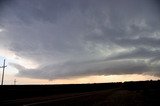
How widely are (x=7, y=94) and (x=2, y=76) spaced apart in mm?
33741

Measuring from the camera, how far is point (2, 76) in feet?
239

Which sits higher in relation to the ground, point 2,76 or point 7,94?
point 2,76

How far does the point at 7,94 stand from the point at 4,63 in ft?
129

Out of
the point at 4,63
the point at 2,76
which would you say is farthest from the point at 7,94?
the point at 4,63

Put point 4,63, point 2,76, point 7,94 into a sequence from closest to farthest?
1. point 7,94
2. point 2,76
3. point 4,63

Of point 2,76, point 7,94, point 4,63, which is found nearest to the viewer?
point 7,94

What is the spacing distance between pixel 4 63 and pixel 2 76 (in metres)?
6.34

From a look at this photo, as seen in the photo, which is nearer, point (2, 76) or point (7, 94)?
point (7, 94)

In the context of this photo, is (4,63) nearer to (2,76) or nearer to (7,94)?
(2,76)

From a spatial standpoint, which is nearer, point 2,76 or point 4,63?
point 2,76

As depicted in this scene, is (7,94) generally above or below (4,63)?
below

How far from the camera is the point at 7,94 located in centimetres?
4050

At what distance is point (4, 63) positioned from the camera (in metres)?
78.3
